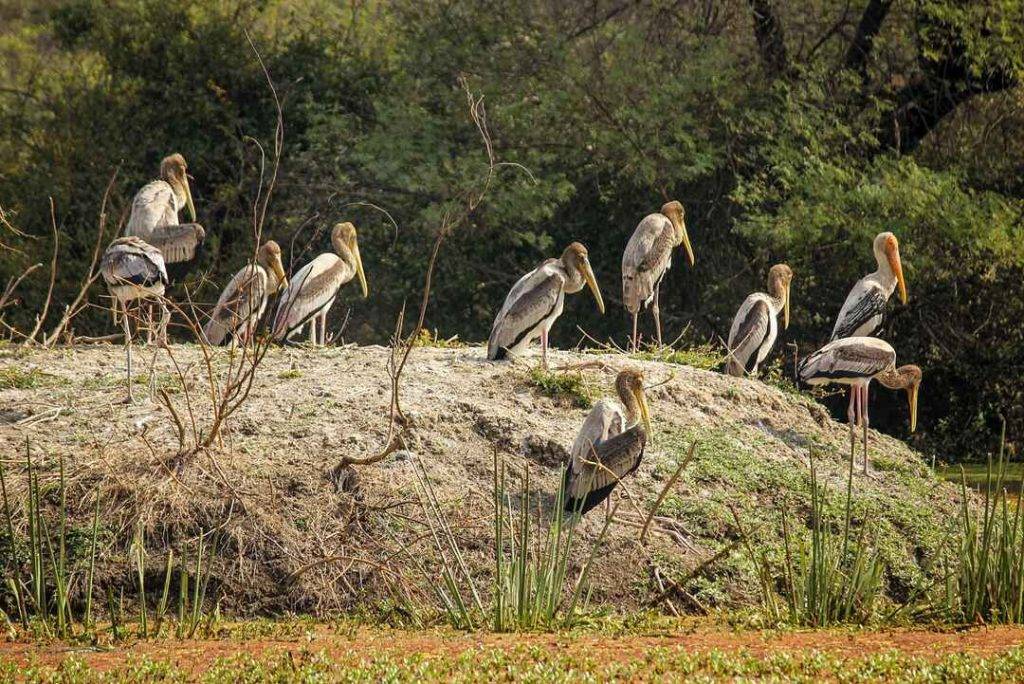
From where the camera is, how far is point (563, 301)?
12.5 meters

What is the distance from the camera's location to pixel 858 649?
23.8 ft

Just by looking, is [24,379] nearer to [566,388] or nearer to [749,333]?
[566,388]

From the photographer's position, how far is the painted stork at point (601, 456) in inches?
346

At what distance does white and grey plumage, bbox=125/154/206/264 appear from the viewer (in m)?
13.2

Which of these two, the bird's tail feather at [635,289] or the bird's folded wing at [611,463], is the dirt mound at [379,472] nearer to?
the bird's folded wing at [611,463]

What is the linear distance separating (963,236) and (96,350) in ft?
28.2

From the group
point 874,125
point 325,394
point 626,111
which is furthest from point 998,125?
point 325,394

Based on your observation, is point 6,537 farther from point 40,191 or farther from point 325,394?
point 40,191

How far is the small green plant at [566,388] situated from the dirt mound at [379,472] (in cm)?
5

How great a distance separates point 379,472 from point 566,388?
191 cm

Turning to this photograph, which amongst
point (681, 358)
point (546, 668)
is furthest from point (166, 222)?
point (546, 668)

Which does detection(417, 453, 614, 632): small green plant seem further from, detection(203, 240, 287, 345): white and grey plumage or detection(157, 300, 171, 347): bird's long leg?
detection(203, 240, 287, 345): white and grey plumage

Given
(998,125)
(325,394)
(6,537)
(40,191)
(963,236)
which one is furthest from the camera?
(40,191)

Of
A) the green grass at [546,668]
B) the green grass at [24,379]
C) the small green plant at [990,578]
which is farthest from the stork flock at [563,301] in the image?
the small green plant at [990,578]
